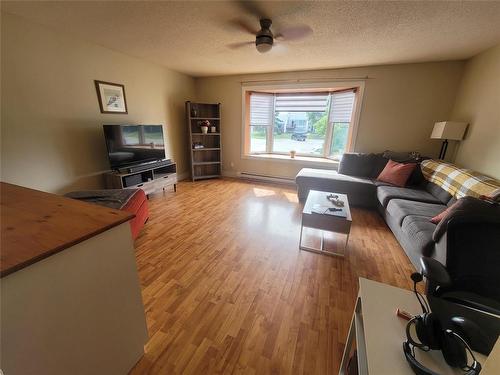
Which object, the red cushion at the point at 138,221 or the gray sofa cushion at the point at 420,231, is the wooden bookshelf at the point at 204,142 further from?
the gray sofa cushion at the point at 420,231

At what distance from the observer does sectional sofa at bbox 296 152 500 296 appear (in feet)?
3.75

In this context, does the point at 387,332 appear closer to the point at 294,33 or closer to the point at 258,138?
the point at 294,33

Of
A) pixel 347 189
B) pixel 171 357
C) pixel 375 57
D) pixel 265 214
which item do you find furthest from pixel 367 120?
pixel 171 357

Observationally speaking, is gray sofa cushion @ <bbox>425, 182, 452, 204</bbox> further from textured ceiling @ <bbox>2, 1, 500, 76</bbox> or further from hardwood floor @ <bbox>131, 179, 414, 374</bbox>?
Result: textured ceiling @ <bbox>2, 1, 500, 76</bbox>

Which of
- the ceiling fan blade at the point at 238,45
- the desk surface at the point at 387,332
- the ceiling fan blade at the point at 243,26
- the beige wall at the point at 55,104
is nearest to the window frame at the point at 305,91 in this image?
the ceiling fan blade at the point at 238,45

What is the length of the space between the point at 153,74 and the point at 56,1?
77.8 inches

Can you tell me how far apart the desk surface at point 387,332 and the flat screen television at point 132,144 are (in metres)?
3.34

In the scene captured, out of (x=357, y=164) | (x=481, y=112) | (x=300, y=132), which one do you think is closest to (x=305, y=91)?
(x=300, y=132)

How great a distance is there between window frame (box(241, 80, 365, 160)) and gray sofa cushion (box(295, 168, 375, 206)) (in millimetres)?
962

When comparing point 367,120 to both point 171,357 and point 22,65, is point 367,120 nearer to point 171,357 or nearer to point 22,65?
point 171,357

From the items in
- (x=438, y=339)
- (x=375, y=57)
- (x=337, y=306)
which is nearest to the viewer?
(x=438, y=339)

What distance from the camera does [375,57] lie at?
3035mm

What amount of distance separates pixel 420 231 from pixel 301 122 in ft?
10.8

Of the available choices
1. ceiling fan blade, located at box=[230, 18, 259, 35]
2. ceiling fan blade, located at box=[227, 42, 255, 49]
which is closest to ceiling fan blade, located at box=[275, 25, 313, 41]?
ceiling fan blade, located at box=[230, 18, 259, 35]
